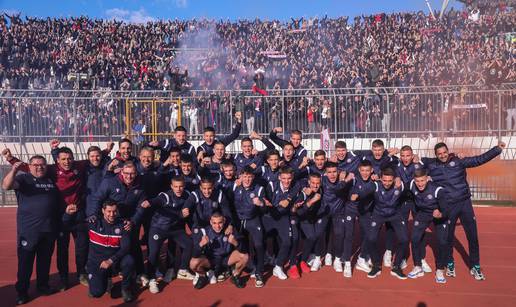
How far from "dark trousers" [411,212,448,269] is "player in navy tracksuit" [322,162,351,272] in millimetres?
1078

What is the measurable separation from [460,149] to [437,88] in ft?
6.62

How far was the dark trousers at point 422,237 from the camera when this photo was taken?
705 centimetres

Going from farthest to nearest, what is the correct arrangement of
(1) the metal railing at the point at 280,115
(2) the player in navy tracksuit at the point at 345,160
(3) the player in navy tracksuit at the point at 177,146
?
(1) the metal railing at the point at 280,115 < (3) the player in navy tracksuit at the point at 177,146 < (2) the player in navy tracksuit at the point at 345,160

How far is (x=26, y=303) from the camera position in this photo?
637cm

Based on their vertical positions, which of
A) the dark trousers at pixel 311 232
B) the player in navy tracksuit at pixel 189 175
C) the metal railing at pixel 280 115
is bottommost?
the dark trousers at pixel 311 232

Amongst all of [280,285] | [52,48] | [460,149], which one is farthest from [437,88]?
[52,48]

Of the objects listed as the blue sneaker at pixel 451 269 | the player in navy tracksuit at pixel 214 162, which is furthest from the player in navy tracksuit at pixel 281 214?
the blue sneaker at pixel 451 269

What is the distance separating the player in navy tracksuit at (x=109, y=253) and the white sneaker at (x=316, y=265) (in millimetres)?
2757

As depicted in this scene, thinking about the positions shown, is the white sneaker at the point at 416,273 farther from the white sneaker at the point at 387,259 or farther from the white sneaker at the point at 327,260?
the white sneaker at the point at 327,260

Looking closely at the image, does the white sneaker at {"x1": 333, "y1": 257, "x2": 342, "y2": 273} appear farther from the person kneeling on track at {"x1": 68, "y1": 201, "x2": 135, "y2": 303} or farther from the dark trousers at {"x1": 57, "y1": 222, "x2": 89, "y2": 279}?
the dark trousers at {"x1": 57, "y1": 222, "x2": 89, "y2": 279}

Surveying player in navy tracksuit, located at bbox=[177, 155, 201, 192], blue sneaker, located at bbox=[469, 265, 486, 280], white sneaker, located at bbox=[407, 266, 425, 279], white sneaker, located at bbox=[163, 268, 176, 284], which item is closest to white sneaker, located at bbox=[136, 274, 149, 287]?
white sneaker, located at bbox=[163, 268, 176, 284]

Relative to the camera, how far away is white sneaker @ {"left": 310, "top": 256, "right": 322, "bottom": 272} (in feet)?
Result: 25.1

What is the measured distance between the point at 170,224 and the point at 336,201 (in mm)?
2543

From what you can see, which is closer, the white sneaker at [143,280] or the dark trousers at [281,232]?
the white sneaker at [143,280]
